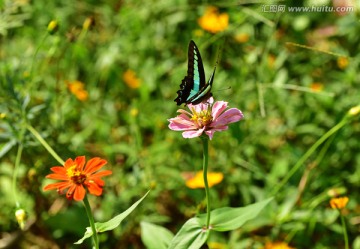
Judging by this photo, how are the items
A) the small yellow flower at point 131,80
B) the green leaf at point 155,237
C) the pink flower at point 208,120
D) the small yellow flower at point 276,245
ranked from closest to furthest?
the pink flower at point 208,120, the green leaf at point 155,237, the small yellow flower at point 276,245, the small yellow flower at point 131,80

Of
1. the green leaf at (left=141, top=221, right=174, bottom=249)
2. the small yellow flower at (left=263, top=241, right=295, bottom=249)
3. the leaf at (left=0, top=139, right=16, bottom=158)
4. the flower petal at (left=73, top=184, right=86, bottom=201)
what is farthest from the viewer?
the small yellow flower at (left=263, top=241, right=295, bottom=249)

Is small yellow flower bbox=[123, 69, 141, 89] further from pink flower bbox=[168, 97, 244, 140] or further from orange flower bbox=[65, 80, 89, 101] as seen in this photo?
pink flower bbox=[168, 97, 244, 140]

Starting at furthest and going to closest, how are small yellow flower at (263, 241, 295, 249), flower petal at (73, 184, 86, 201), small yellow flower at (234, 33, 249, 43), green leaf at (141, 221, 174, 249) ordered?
small yellow flower at (234, 33, 249, 43) → small yellow flower at (263, 241, 295, 249) → green leaf at (141, 221, 174, 249) → flower petal at (73, 184, 86, 201)

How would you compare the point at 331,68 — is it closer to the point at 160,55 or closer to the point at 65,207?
the point at 160,55

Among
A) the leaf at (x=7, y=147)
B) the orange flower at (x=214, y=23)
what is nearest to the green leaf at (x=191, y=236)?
the leaf at (x=7, y=147)

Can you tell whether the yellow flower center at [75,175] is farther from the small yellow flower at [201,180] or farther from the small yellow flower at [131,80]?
the small yellow flower at [131,80]

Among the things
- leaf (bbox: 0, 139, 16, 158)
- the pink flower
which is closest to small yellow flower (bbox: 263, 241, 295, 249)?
the pink flower

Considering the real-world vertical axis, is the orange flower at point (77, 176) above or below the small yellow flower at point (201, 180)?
above
